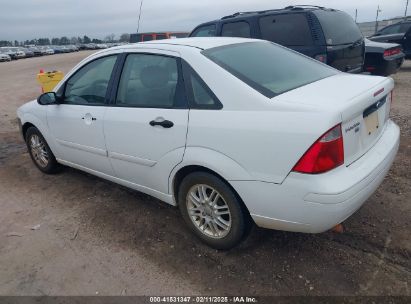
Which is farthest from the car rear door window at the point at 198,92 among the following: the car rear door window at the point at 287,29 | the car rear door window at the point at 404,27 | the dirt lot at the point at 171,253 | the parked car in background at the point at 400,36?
the car rear door window at the point at 404,27

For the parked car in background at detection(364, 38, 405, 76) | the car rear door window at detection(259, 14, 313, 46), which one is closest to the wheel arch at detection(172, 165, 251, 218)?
the car rear door window at detection(259, 14, 313, 46)

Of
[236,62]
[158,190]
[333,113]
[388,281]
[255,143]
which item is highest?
[236,62]

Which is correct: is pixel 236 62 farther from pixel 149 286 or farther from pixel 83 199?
pixel 83 199

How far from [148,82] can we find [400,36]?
1207 centimetres

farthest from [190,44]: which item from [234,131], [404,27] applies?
[404,27]

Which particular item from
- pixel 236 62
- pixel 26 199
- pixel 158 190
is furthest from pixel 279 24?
pixel 26 199

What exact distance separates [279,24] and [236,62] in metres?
4.25

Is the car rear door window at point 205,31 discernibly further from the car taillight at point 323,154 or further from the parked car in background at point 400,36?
the parked car in background at point 400,36

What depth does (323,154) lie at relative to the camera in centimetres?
234

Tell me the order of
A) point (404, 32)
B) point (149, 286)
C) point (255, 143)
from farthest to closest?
point (404, 32), point (149, 286), point (255, 143)

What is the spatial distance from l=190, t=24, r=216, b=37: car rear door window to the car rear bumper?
570 centimetres

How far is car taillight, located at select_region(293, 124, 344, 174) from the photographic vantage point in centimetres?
233

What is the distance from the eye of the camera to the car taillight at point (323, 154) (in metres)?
2.33

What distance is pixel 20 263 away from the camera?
3145 mm
